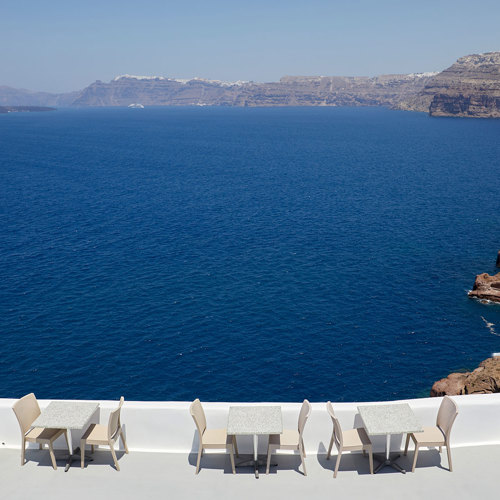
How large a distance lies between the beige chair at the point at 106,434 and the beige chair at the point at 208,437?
170 centimetres

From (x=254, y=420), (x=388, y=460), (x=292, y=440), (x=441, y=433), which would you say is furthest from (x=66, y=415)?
(x=441, y=433)

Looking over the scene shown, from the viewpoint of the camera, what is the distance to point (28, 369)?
110ft

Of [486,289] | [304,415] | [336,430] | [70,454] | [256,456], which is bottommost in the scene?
[486,289]

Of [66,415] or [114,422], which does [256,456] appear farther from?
[66,415]

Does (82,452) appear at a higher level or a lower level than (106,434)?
lower

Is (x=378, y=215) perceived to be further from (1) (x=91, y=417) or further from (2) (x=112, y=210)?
(1) (x=91, y=417)

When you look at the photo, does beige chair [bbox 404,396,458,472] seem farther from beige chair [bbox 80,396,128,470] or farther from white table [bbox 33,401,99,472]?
white table [bbox 33,401,99,472]

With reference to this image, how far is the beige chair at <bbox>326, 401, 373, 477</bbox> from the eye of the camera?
452 inches

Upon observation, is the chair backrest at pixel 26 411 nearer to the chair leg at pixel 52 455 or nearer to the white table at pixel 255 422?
the chair leg at pixel 52 455

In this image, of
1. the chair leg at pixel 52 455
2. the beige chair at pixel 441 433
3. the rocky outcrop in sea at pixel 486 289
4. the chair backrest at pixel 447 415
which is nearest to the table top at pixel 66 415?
the chair leg at pixel 52 455

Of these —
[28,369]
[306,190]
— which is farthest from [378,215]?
[28,369]

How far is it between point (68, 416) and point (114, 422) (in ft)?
Result: 3.36

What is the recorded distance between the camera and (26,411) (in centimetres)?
1214

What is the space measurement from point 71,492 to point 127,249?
45786mm
